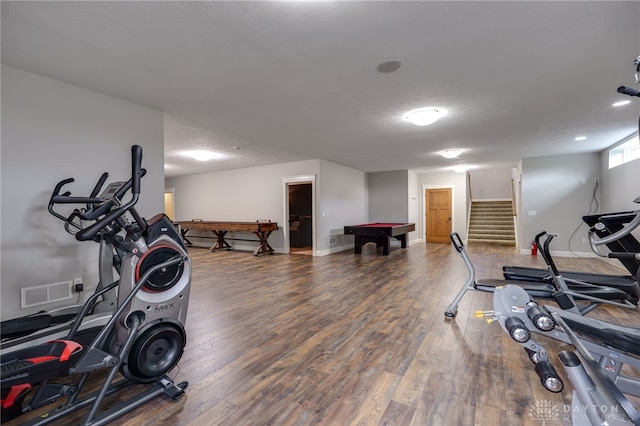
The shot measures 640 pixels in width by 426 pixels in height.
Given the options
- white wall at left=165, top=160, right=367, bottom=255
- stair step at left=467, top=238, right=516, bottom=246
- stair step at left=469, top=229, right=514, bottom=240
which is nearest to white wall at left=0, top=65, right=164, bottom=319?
white wall at left=165, top=160, right=367, bottom=255

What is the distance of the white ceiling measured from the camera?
5.98ft

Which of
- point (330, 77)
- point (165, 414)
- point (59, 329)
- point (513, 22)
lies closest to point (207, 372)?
point (165, 414)

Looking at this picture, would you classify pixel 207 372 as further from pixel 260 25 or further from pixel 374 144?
pixel 374 144

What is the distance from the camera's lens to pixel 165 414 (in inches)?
62.9

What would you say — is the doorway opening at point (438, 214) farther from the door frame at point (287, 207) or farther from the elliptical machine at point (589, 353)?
the elliptical machine at point (589, 353)

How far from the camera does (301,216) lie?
8680 mm

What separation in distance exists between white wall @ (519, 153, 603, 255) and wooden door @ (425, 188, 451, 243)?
107 inches

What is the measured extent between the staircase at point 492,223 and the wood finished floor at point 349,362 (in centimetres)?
671

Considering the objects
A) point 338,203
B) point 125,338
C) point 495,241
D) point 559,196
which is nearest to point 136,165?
point 125,338

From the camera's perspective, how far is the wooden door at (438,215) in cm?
970

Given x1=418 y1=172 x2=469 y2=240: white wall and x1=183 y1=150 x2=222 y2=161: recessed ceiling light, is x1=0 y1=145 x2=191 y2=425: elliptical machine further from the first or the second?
x1=418 y1=172 x2=469 y2=240: white wall

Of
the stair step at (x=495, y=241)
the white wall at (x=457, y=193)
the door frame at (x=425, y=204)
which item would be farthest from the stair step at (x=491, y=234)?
the door frame at (x=425, y=204)

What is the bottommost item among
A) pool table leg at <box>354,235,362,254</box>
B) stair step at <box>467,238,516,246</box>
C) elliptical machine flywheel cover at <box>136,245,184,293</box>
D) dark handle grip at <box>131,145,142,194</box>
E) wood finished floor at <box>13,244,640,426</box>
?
wood finished floor at <box>13,244,640,426</box>

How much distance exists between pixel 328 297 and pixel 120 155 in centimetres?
290
